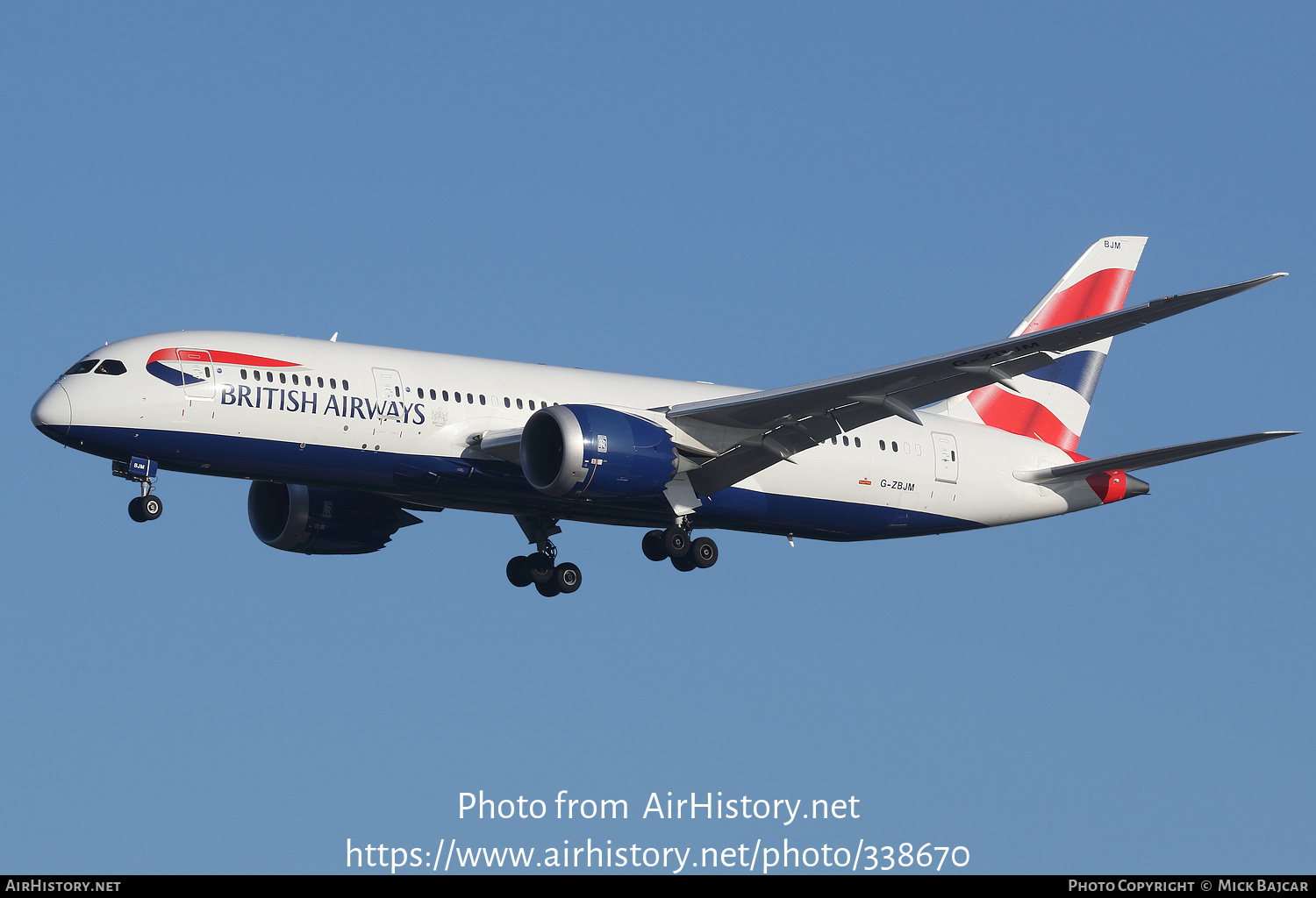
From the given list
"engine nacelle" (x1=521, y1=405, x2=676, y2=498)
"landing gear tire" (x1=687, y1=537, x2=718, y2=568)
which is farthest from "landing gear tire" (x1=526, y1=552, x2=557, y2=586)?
"engine nacelle" (x1=521, y1=405, x2=676, y2=498)

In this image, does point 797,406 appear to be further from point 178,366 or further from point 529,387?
point 178,366

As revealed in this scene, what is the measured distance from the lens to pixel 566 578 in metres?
39.9

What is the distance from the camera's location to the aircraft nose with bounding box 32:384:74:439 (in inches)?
1252

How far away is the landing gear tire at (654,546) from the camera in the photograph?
37.8 m

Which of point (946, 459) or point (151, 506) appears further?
point (946, 459)

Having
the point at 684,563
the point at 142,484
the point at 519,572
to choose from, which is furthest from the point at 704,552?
the point at 142,484

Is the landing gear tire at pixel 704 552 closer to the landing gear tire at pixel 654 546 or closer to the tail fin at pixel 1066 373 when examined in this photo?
the landing gear tire at pixel 654 546

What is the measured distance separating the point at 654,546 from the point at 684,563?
80 cm

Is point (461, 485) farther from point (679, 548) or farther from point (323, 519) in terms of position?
point (323, 519)

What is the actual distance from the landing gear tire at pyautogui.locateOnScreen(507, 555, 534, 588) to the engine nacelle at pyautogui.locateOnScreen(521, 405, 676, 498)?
252 inches

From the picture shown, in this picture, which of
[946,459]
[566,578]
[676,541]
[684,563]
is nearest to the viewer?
[676,541]

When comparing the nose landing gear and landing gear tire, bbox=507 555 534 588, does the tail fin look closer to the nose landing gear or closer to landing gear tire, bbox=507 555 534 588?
landing gear tire, bbox=507 555 534 588
